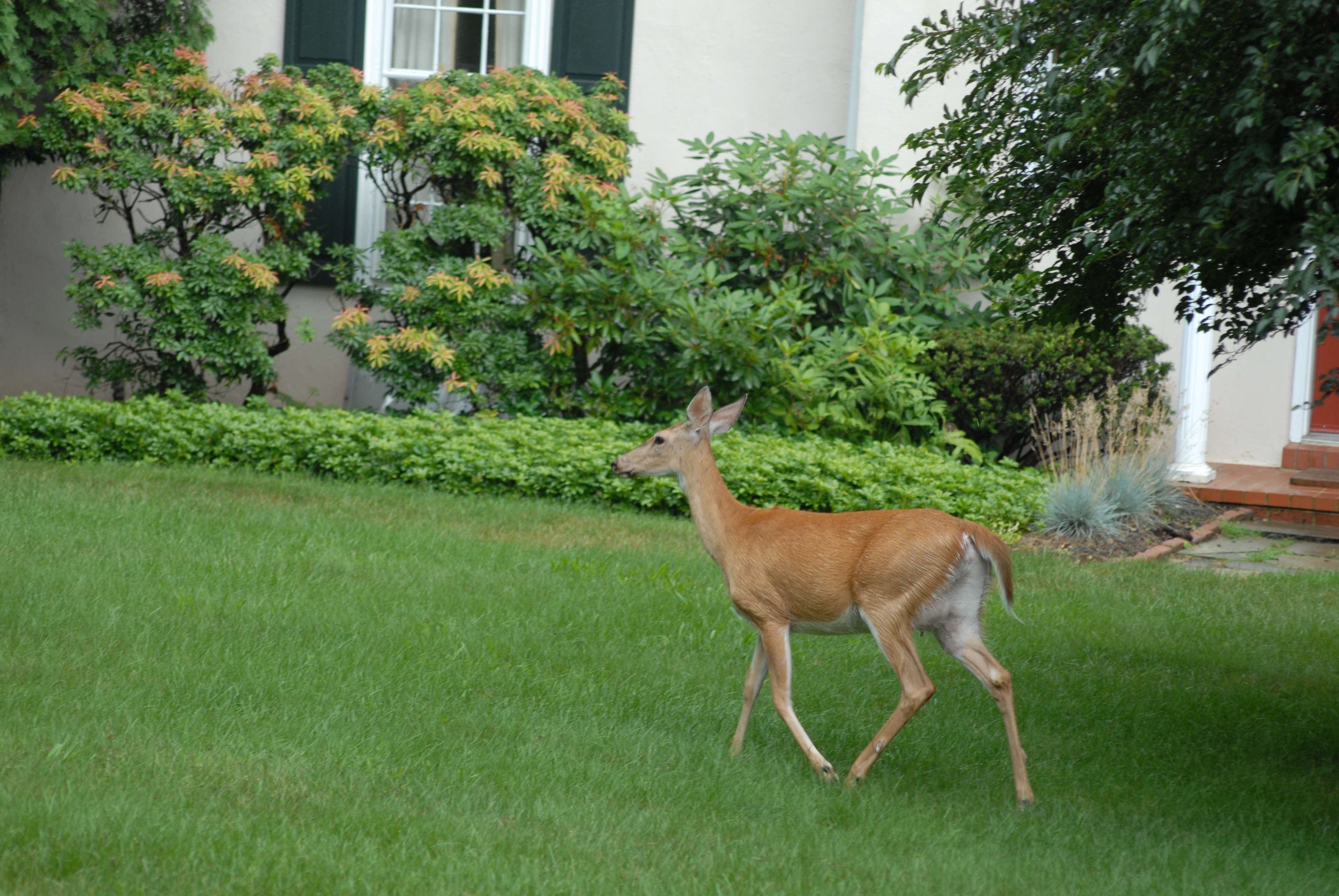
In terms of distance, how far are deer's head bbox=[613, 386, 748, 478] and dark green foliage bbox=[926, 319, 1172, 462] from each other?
5.89 metres

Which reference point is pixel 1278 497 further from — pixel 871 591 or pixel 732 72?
pixel 871 591

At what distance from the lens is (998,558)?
4.42 metres

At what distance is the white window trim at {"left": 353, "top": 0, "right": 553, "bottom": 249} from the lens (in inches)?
472

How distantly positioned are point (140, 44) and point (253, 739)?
8.36 metres

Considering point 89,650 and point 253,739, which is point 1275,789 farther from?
point 89,650

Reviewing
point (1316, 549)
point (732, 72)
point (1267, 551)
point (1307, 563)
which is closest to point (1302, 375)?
point (1316, 549)

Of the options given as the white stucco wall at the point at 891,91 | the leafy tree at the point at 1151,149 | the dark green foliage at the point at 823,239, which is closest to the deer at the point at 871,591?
the leafy tree at the point at 1151,149

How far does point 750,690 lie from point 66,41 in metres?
8.86

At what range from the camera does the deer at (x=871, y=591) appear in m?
4.40

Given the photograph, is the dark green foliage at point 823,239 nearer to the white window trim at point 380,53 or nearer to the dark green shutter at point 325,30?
the white window trim at point 380,53

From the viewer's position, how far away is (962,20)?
16.0 ft

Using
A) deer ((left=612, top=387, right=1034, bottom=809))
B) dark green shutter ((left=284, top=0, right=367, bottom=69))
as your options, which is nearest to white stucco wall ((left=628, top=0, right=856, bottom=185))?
dark green shutter ((left=284, top=0, right=367, bottom=69))

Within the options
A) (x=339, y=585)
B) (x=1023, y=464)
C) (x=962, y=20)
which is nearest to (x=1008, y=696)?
(x=962, y=20)

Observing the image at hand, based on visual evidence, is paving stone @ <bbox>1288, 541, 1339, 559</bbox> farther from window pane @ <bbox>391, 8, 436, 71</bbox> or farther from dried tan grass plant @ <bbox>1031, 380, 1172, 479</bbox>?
window pane @ <bbox>391, 8, 436, 71</bbox>
